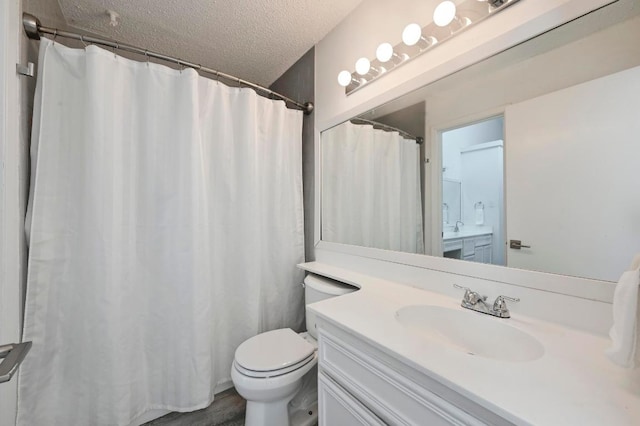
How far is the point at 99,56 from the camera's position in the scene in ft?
3.78

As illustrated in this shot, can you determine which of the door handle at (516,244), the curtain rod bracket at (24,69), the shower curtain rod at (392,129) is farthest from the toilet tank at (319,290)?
the curtain rod bracket at (24,69)

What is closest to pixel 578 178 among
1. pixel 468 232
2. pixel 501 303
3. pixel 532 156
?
pixel 532 156

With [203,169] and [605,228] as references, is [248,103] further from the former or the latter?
[605,228]

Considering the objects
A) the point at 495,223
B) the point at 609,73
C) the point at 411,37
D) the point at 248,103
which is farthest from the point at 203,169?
the point at 609,73

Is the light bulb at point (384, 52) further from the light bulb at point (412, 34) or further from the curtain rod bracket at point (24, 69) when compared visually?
the curtain rod bracket at point (24, 69)

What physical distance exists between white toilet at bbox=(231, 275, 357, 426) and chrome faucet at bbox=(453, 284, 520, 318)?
0.76 metres

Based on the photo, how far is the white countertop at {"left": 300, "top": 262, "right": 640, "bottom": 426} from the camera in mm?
465

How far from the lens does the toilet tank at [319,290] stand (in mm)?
1409

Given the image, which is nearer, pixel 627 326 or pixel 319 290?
pixel 627 326

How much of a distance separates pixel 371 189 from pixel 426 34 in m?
0.81

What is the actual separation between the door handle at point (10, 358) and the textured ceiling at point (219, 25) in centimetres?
174

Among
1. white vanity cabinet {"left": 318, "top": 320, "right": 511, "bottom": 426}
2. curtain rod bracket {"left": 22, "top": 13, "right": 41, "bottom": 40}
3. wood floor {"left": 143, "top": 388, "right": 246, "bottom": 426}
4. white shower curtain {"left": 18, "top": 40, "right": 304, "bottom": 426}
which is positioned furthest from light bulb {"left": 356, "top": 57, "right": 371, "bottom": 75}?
wood floor {"left": 143, "top": 388, "right": 246, "bottom": 426}

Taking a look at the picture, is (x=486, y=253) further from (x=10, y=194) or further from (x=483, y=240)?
(x=10, y=194)

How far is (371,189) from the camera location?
5.16 feet
